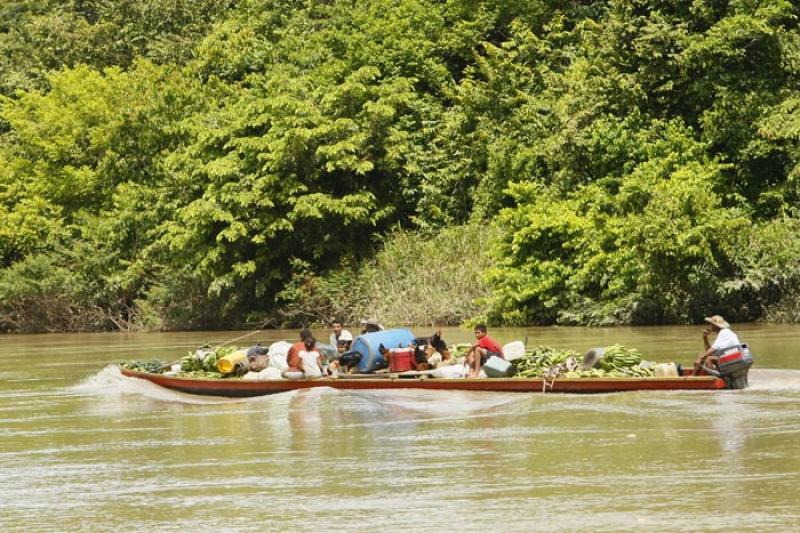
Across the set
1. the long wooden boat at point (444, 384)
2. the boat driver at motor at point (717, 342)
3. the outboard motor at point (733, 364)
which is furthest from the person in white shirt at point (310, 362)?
the outboard motor at point (733, 364)

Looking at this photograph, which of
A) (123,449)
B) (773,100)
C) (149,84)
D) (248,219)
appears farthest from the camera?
(149,84)

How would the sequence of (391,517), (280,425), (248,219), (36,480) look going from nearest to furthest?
(391,517), (36,480), (280,425), (248,219)

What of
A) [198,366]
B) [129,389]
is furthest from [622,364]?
[129,389]

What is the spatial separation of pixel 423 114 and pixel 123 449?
25.8m

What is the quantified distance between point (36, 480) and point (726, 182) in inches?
897

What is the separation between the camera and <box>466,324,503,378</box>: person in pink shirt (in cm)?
1855

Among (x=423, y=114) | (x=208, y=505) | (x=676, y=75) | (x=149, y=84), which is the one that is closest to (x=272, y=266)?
(x=423, y=114)

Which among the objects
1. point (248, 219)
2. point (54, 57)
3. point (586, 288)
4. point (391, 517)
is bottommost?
point (391, 517)

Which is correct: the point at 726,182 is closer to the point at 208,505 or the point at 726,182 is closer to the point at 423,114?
the point at 423,114

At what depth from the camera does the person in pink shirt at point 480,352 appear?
730 inches

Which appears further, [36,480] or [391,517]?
[36,480]

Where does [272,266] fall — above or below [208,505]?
above

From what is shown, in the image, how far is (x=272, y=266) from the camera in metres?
39.3

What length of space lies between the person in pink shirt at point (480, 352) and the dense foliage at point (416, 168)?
11376mm
